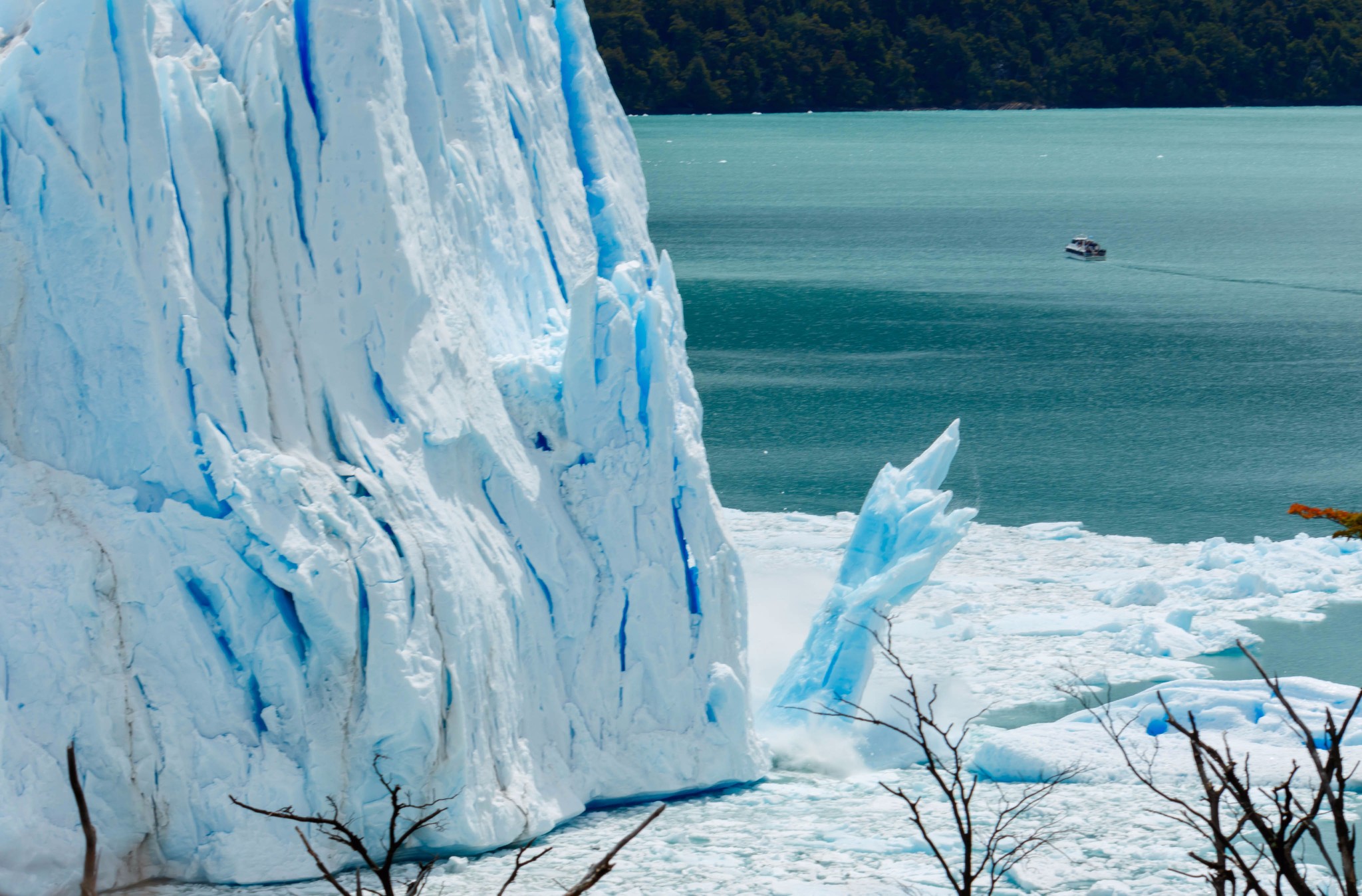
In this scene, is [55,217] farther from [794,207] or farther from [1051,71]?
[1051,71]

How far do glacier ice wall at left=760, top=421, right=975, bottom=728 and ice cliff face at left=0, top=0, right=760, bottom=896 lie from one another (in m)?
0.87

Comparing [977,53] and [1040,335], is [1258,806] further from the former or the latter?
[977,53]

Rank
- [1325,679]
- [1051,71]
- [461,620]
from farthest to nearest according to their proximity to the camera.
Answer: [1051,71]
[1325,679]
[461,620]

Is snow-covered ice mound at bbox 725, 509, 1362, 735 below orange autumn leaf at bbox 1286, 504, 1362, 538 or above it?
below

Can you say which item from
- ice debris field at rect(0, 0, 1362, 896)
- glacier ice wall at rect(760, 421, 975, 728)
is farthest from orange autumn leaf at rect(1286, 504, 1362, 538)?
glacier ice wall at rect(760, 421, 975, 728)

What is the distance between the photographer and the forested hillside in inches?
3172

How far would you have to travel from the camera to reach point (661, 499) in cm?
957

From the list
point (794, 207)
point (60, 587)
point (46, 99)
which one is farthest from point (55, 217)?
point (794, 207)

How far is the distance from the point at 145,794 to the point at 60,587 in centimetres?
108

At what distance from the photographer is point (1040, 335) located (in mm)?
30297

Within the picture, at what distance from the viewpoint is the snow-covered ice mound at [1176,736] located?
32.7 ft

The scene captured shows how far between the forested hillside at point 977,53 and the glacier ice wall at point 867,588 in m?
68.8

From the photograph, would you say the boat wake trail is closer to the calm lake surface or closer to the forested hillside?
the calm lake surface

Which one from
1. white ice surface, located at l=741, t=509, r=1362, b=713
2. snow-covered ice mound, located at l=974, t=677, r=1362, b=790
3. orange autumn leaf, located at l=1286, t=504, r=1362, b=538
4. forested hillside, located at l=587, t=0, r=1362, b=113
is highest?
forested hillside, located at l=587, t=0, r=1362, b=113
